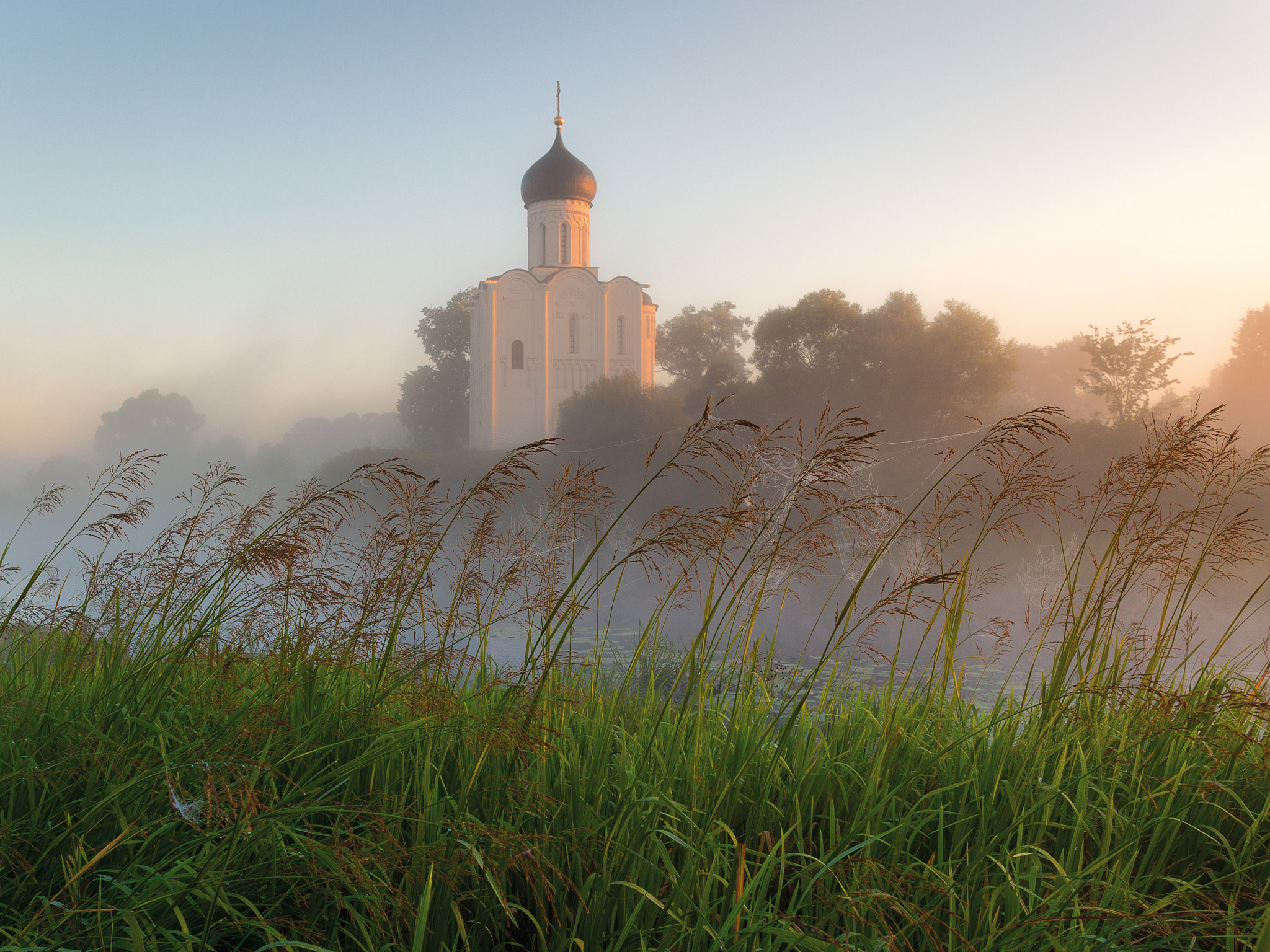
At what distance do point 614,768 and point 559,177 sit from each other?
3167 centimetres

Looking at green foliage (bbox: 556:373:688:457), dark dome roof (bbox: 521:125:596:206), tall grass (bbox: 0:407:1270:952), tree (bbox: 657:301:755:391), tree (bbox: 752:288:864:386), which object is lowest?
tall grass (bbox: 0:407:1270:952)

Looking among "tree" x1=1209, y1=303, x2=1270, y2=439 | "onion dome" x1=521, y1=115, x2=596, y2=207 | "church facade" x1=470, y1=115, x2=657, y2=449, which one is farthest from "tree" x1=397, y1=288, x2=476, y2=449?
"tree" x1=1209, y1=303, x2=1270, y2=439

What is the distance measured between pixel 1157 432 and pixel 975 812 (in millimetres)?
1218

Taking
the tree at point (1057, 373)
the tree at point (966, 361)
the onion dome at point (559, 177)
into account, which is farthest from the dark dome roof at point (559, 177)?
the tree at point (1057, 373)

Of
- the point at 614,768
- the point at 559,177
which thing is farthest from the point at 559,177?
the point at 614,768

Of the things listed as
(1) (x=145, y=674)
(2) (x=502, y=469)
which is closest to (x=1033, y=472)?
(2) (x=502, y=469)

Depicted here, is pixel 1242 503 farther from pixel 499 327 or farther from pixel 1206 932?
pixel 499 327

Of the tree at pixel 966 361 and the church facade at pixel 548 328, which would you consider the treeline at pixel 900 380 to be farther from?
the church facade at pixel 548 328

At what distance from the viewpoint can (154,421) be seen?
156 feet

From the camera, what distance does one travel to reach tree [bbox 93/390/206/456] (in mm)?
46719

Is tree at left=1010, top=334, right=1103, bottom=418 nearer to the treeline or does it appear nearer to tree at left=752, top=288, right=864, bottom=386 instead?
the treeline

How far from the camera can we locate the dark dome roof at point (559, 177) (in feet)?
102

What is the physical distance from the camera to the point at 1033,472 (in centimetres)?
213

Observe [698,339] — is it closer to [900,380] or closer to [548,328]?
[548,328]
